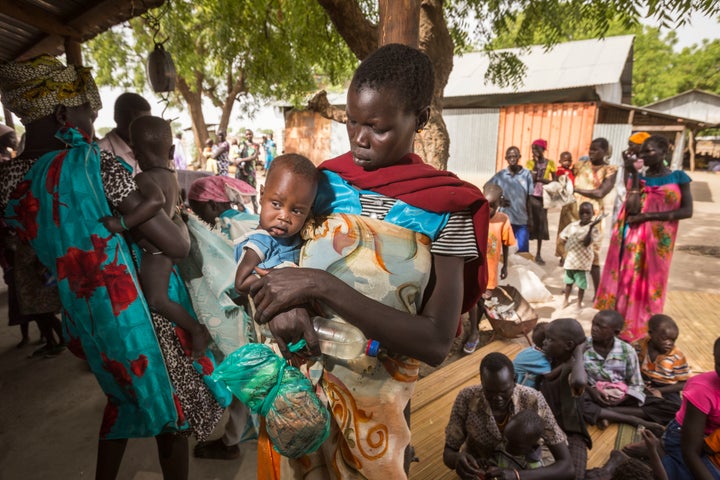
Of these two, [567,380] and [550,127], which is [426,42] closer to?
[567,380]

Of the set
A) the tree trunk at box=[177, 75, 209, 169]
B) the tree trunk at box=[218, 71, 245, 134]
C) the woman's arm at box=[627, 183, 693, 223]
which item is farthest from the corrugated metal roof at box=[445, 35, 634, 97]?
the woman's arm at box=[627, 183, 693, 223]

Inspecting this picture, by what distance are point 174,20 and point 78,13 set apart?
90.8 inches

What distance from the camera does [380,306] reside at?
1.00 metres

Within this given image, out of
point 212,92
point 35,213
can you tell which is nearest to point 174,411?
point 35,213

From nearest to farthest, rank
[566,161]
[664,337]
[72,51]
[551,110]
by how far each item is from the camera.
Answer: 1. [664,337]
2. [72,51]
3. [566,161]
4. [551,110]

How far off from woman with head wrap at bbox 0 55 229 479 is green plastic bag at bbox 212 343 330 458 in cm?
99

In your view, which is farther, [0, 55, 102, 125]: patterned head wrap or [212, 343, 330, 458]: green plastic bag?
[0, 55, 102, 125]: patterned head wrap

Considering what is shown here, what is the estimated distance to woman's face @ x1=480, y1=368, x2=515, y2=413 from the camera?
2201 mm

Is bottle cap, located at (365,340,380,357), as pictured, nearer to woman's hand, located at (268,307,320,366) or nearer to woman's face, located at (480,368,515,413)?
woman's hand, located at (268,307,320,366)

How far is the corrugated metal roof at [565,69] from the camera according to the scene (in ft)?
42.3

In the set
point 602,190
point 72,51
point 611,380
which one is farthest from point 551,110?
point 72,51

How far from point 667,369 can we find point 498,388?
192 centimetres

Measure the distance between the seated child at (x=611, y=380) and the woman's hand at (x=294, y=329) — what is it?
9.06 ft

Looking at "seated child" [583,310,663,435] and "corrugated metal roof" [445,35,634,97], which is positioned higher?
"corrugated metal roof" [445,35,634,97]
